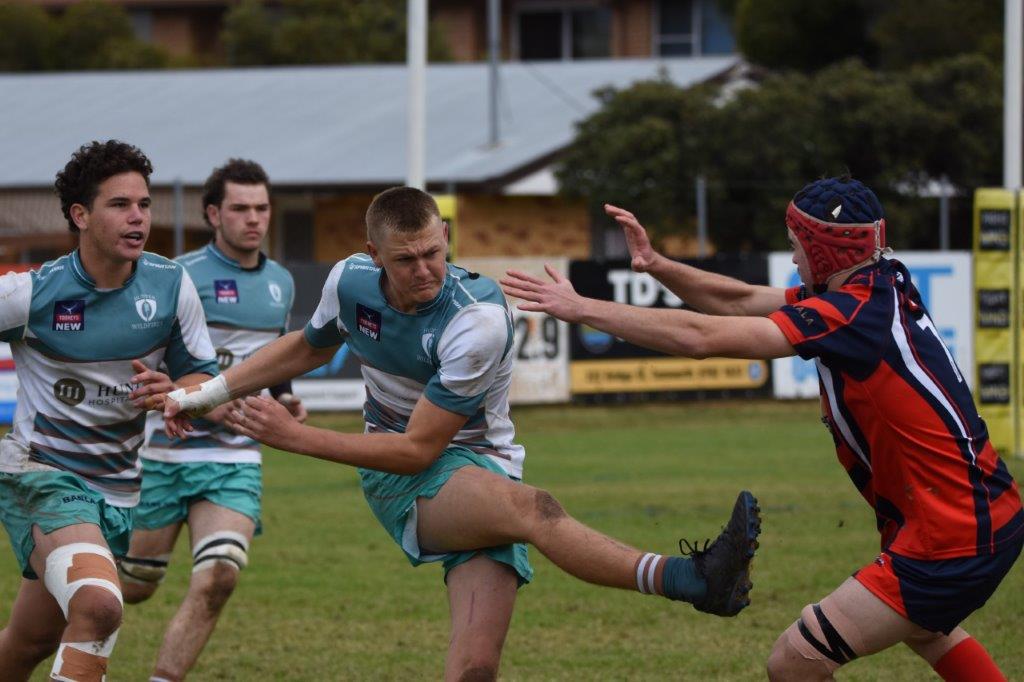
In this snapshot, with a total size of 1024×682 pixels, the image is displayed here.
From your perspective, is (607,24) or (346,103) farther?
(607,24)

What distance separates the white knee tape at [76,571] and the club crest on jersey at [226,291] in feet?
8.51

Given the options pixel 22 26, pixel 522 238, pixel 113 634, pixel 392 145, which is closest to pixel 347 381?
pixel 522 238

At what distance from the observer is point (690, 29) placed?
50500mm

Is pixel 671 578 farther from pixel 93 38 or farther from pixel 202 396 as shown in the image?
pixel 93 38

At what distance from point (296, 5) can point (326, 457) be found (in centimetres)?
4269

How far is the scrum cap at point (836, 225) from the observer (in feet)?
18.4

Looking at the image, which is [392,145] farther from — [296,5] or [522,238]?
[296,5]

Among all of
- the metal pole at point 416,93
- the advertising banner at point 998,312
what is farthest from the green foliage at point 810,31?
the metal pole at point 416,93

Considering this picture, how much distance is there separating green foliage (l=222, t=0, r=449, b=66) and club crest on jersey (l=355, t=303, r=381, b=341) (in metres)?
40.1

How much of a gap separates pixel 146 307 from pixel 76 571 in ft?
3.90

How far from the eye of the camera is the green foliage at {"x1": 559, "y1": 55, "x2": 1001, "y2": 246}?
27.3m

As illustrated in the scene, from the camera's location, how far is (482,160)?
30.8 metres

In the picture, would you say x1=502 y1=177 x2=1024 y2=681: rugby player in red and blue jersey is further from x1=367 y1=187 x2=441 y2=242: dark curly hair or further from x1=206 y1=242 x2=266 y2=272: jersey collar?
x1=206 y1=242 x2=266 y2=272: jersey collar

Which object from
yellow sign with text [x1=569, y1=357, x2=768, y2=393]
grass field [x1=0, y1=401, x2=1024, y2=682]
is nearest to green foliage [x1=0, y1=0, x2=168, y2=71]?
yellow sign with text [x1=569, y1=357, x2=768, y2=393]
